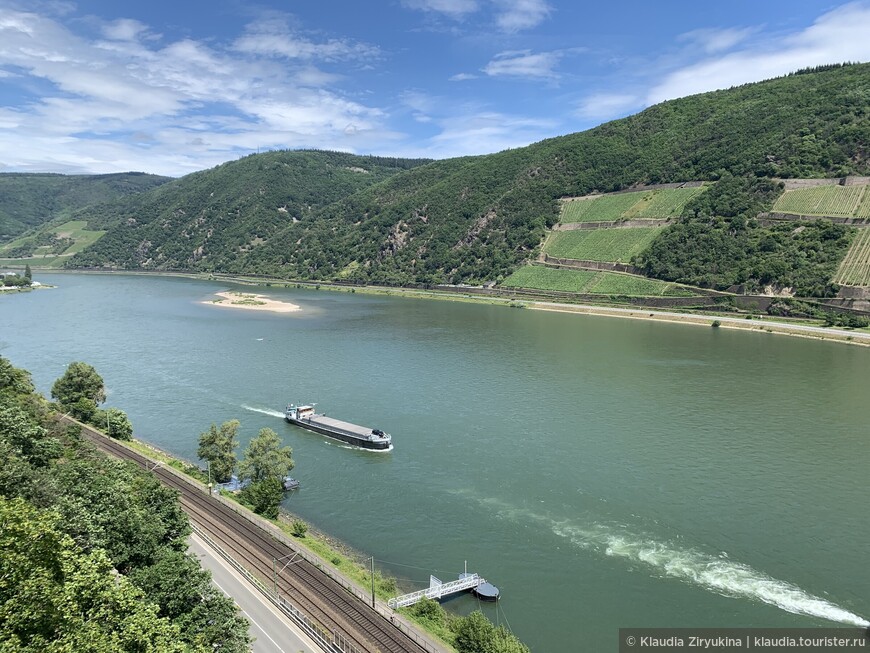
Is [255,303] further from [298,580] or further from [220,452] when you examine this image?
[298,580]

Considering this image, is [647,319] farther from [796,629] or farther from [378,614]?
[378,614]

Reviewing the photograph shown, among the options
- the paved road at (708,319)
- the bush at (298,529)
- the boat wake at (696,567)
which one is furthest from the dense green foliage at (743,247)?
the bush at (298,529)

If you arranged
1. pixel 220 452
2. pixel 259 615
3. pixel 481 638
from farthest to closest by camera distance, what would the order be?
1. pixel 220 452
2. pixel 259 615
3. pixel 481 638

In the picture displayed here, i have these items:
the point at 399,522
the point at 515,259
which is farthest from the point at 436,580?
the point at 515,259

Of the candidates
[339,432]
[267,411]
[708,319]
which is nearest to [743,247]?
[708,319]

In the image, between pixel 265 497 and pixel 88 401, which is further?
pixel 88 401

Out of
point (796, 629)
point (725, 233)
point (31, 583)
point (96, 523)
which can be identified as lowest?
point (796, 629)
